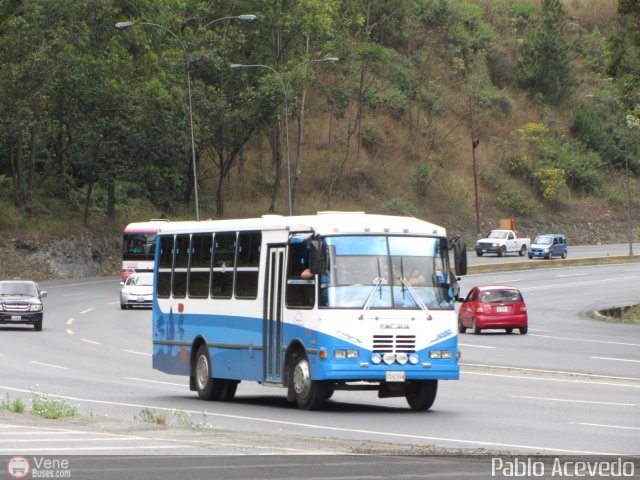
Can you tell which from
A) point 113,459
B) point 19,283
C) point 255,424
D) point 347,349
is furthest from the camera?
point 19,283

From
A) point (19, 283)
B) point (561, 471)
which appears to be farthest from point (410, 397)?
point (19, 283)

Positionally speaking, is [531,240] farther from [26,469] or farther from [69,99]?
[26,469]

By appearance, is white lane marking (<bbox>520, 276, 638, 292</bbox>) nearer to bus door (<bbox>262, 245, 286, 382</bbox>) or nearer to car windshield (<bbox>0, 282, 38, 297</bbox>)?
car windshield (<bbox>0, 282, 38, 297</bbox>)

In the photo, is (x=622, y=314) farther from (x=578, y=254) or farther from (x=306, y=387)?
(x=306, y=387)

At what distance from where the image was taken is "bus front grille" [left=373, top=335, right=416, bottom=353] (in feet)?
64.6

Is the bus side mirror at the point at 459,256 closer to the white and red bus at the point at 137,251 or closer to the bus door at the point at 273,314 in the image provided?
the bus door at the point at 273,314

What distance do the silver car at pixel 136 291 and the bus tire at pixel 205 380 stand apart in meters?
33.2

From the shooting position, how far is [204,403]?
22328 mm

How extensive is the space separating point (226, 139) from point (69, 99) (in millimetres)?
11160

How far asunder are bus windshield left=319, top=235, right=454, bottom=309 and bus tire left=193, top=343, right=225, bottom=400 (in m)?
3.85

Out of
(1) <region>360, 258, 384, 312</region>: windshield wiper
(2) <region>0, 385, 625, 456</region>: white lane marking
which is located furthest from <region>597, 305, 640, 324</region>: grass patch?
(2) <region>0, 385, 625, 456</region>: white lane marking

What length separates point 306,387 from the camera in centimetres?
2005

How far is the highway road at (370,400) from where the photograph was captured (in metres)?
14.8

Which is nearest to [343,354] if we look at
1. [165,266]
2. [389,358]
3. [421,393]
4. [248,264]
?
[389,358]
